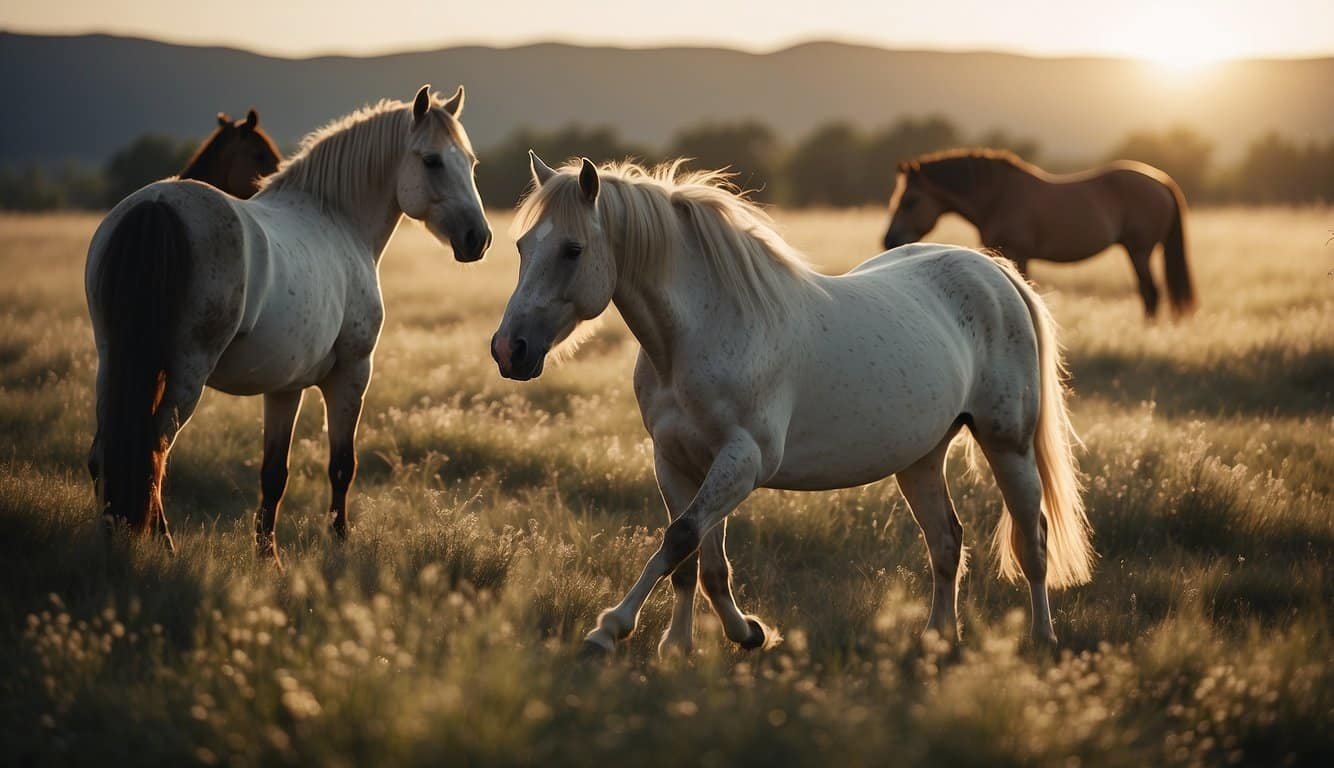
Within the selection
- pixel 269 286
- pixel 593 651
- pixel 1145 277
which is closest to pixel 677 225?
pixel 593 651

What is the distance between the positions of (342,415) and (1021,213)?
9796 mm

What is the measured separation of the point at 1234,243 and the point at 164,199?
59.5ft

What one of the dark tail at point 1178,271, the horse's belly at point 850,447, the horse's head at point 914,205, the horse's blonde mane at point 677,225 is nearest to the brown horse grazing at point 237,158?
the horse's blonde mane at point 677,225

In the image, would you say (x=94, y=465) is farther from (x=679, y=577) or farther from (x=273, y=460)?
(x=679, y=577)

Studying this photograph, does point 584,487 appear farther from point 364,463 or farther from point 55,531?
point 55,531

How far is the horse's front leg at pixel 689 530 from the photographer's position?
12.1 feet

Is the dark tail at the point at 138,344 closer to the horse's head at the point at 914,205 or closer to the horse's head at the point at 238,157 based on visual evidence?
the horse's head at the point at 238,157

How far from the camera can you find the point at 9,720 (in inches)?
116

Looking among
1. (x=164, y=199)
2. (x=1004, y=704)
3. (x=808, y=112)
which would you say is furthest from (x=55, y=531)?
(x=808, y=112)

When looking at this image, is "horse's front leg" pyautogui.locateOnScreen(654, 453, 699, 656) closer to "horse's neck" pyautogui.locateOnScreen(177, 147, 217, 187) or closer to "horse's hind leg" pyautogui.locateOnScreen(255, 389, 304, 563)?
"horse's hind leg" pyautogui.locateOnScreen(255, 389, 304, 563)

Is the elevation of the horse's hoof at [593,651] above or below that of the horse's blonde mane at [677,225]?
below

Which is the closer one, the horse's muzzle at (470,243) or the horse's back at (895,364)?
the horse's back at (895,364)

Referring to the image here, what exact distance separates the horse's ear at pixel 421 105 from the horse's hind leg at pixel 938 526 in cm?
294

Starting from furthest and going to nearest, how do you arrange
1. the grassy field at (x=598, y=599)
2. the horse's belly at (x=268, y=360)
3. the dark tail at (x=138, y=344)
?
the horse's belly at (x=268, y=360)
the dark tail at (x=138, y=344)
the grassy field at (x=598, y=599)
